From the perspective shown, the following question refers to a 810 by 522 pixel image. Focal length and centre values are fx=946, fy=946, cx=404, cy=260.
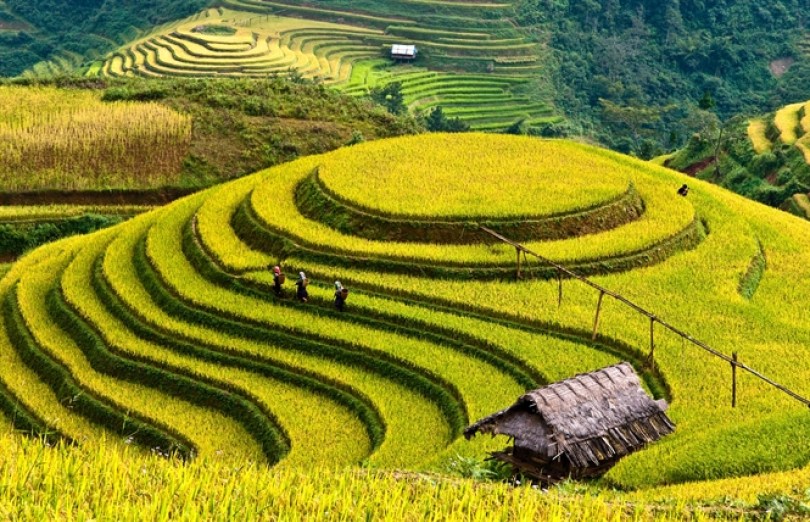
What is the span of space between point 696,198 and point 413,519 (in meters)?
15.8

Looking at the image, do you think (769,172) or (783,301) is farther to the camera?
(769,172)

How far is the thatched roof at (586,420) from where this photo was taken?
984cm

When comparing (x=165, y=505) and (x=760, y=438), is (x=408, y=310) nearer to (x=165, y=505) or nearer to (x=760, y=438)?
(x=760, y=438)

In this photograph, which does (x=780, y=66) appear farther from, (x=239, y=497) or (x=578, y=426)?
(x=239, y=497)

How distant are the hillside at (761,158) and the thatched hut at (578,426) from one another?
19.2m

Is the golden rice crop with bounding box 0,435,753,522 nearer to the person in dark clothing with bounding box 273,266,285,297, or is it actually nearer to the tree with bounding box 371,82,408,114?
the person in dark clothing with bounding box 273,266,285,297

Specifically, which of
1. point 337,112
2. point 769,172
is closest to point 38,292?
point 337,112

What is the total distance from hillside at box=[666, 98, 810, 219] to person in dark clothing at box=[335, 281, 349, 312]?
56.5ft

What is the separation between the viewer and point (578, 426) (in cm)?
996

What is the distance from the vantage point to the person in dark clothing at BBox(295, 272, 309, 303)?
1575cm

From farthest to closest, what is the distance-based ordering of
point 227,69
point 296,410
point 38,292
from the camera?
point 227,69, point 38,292, point 296,410

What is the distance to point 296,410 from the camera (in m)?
13.8

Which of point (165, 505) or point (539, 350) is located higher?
point (165, 505)

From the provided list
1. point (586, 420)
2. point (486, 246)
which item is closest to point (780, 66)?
point (486, 246)
